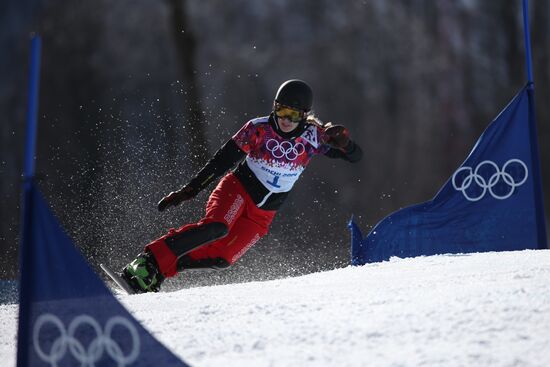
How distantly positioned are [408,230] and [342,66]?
28.5ft

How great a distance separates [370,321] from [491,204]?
237cm

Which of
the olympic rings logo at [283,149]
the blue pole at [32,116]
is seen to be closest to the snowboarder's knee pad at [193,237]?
the olympic rings logo at [283,149]

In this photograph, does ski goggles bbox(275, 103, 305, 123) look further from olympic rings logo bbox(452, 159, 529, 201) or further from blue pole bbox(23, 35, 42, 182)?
blue pole bbox(23, 35, 42, 182)

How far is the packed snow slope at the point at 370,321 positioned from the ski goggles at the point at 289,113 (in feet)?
3.96

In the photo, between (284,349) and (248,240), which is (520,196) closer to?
(248,240)

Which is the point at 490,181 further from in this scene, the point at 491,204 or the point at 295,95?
the point at 295,95

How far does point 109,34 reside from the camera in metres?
12.7

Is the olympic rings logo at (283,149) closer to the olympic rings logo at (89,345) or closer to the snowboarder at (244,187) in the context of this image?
the snowboarder at (244,187)

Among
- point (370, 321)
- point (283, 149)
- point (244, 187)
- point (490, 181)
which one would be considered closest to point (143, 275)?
point (244, 187)

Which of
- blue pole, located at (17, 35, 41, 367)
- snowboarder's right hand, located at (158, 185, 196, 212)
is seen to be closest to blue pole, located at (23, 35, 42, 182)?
blue pole, located at (17, 35, 41, 367)

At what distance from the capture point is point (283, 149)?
455cm

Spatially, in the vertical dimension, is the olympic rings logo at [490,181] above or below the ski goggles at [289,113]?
below

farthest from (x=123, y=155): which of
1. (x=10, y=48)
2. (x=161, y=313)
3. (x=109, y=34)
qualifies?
(x=161, y=313)

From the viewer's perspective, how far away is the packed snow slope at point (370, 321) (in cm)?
236
